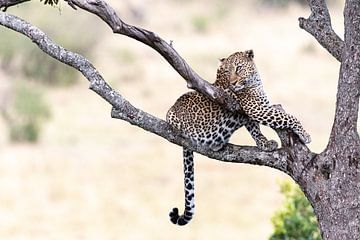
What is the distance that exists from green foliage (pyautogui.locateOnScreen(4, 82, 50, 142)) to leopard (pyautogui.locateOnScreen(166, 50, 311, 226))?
13658 mm

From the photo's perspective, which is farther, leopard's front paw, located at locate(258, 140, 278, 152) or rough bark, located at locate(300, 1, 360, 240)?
leopard's front paw, located at locate(258, 140, 278, 152)

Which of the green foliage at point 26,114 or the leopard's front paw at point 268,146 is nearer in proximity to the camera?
the leopard's front paw at point 268,146

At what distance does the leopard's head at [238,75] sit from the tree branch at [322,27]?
0.39 m

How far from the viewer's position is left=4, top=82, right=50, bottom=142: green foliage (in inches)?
738

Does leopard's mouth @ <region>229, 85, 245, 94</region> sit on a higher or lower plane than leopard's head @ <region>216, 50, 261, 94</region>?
lower

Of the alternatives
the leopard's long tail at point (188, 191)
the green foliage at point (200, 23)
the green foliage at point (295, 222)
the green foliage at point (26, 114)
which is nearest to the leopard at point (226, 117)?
the leopard's long tail at point (188, 191)

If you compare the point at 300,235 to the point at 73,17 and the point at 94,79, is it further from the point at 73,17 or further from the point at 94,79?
the point at 73,17

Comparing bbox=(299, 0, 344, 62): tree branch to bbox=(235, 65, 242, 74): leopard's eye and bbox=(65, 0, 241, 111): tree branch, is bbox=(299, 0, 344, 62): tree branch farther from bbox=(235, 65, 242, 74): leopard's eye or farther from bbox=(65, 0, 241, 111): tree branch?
bbox=(65, 0, 241, 111): tree branch

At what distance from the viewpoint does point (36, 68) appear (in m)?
24.9

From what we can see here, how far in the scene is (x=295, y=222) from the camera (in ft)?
23.2

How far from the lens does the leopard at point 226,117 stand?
486 centimetres

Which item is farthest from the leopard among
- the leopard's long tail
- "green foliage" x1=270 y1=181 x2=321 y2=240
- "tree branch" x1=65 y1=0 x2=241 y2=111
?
"green foliage" x1=270 y1=181 x2=321 y2=240

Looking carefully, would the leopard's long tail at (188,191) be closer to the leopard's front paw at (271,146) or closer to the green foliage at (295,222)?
the leopard's front paw at (271,146)

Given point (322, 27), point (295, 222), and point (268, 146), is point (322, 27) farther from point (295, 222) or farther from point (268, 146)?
point (295, 222)
